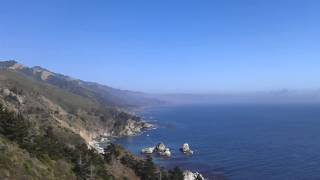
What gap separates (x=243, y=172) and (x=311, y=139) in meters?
71.8

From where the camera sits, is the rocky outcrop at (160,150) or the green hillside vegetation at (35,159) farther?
the rocky outcrop at (160,150)

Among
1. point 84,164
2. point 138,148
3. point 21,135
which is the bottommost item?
point 138,148

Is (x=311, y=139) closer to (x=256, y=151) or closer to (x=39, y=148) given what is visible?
(x=256, y=151)

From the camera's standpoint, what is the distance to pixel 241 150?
154 meters

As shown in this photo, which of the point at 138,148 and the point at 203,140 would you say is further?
the point at 203,140

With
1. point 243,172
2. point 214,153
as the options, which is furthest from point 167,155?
point 243,172

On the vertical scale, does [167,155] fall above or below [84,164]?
below

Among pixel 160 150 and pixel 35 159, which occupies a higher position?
pixel 35 159

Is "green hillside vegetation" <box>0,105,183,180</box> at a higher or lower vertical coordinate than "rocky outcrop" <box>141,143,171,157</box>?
higher

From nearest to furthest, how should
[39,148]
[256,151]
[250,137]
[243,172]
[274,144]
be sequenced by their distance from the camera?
[39,148], [243,172], [256,151], [274,144], [250,137]

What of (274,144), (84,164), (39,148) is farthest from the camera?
(274,144)

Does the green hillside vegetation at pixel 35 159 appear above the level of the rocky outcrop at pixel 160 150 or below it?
above

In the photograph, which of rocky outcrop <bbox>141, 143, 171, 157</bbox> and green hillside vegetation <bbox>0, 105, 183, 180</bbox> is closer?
green hillside vegetation <bbox>0, 105, 183, 180</bbox>

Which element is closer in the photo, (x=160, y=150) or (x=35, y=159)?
(x=35, y=159)
